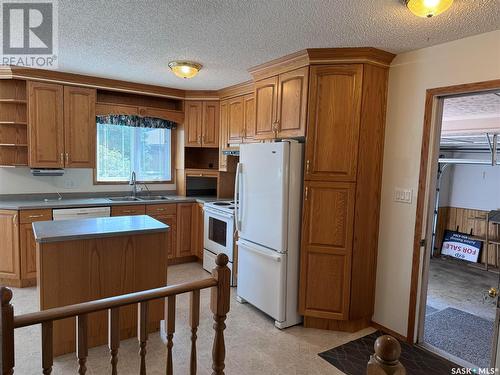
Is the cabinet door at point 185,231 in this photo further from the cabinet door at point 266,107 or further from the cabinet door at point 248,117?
the cabinet door at point 266,107

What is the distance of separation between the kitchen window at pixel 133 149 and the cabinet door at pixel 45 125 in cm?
59

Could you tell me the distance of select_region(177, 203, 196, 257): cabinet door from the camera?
14.6 ft

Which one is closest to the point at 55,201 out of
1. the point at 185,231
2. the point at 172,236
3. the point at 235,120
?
the point at 172,236

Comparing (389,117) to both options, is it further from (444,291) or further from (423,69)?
(444,291)

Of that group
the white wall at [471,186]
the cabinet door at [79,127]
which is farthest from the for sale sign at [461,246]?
the cabinet door at [79,127]

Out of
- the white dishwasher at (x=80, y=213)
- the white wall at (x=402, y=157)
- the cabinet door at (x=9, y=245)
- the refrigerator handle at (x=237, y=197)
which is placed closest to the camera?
the white wall at (x=402, y=157)

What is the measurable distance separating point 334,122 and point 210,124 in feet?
7.77

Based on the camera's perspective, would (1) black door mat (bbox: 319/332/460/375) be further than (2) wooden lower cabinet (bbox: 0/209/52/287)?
No

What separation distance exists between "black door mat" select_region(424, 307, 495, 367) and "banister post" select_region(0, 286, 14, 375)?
9.57 feet

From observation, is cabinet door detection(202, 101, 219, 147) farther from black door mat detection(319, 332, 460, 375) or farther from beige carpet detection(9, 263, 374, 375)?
black door mat detection(319, 332, 460, 375)

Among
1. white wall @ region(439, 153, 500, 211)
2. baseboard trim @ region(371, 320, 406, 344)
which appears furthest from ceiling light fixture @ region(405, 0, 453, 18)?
white wall @ region(439, 153, 500, 211)

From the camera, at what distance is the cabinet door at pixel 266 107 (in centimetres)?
320

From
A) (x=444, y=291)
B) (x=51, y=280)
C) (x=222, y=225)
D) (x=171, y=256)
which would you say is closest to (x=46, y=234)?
(x=51, y=280)

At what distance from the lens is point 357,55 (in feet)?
8.71
